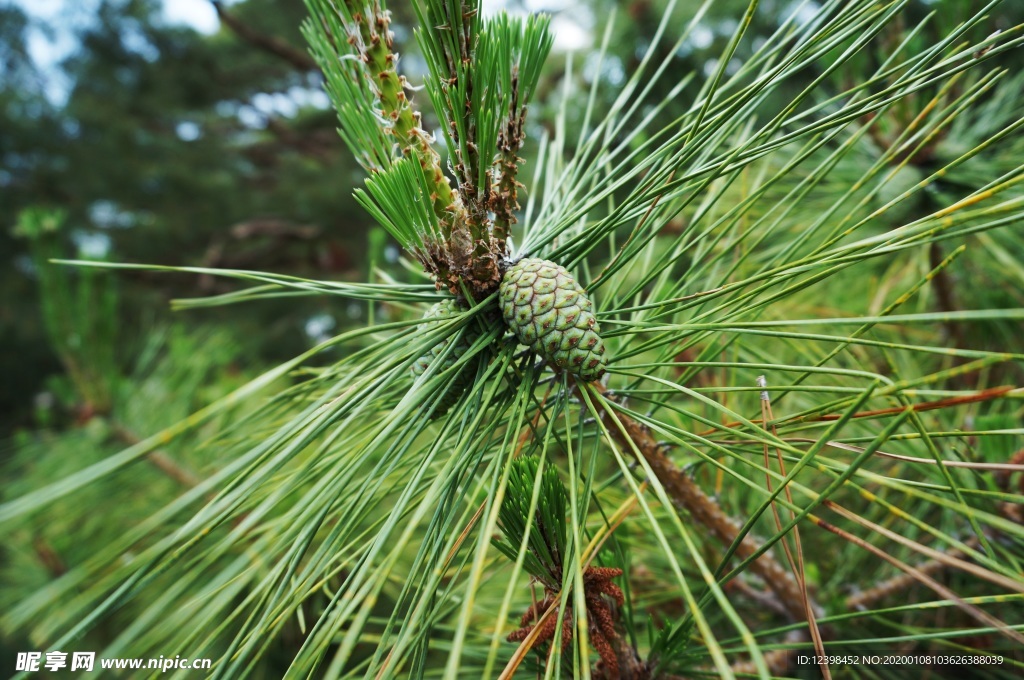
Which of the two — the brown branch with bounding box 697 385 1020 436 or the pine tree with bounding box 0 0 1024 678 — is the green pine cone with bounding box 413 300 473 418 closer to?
the pine tree with bounding box 0 0 1024 678

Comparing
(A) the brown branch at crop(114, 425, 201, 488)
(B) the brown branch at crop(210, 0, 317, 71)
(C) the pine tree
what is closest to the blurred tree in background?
(B) the brown branch at crop(210, 0, 317, 71)

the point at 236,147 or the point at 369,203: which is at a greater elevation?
the point at 236,147

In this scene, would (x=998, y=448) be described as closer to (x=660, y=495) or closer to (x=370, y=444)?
(x=660, y=495)

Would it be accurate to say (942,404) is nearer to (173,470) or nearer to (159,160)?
(173,470)

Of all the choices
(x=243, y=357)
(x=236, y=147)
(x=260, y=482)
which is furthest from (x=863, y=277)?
(x=236, y=147)

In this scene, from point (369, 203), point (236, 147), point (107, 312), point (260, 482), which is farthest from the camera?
point (236, 147)

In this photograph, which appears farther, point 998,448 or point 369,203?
point 998,448

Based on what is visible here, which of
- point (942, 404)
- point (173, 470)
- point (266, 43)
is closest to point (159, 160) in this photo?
point (266, 43)
